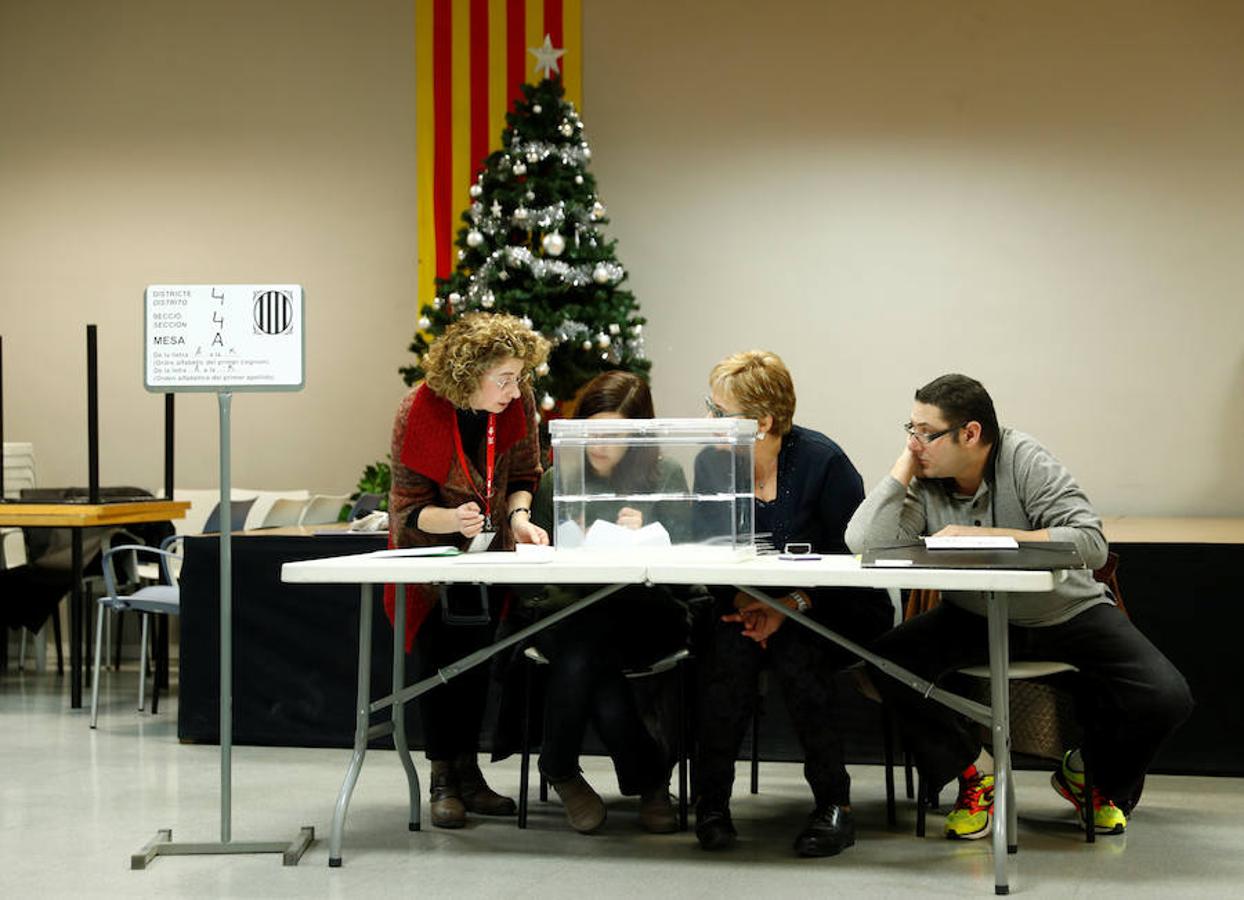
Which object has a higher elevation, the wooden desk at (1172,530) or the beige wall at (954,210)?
the beige wall at (954,210)

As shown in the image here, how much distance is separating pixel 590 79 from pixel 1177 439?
3338 millimetres

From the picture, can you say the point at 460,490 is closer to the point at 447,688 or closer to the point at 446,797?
the point at 447,688

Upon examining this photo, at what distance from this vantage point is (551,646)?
373cm

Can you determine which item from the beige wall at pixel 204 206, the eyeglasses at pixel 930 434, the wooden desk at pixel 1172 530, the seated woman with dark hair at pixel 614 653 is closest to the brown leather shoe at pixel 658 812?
the seated woman with dark hair at pixel 614 653

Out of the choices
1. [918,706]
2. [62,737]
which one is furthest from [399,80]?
[918,706]

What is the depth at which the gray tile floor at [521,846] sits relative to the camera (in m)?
3.19

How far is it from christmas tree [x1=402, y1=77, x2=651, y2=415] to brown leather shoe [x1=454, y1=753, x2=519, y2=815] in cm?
292

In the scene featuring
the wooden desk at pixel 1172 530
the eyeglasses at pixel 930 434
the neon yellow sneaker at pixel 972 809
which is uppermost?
the eyeglasses at pixel 930 434

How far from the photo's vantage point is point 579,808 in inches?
145

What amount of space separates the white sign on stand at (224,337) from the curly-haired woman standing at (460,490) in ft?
1.24

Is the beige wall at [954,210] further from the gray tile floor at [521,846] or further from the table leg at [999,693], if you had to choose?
the table leg at [999,693]

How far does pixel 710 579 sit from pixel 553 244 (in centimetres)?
383

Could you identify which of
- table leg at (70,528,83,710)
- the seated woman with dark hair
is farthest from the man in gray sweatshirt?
table leg at (70,528,83,710)

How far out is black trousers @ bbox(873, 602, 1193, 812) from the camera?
350 centimetres
